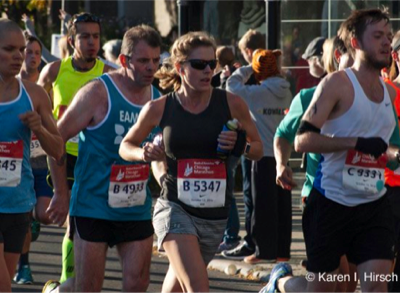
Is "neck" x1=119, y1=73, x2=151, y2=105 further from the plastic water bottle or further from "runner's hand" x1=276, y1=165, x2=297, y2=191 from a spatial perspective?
"runner's hand" x1=276, y1=165, x2=297, y2=191

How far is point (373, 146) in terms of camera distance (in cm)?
611

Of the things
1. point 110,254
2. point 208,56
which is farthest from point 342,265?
point 110,254

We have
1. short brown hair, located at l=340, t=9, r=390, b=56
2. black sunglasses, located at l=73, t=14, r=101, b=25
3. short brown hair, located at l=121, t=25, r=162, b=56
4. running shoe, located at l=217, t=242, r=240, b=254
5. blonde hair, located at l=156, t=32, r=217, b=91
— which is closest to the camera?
short brown hair, located at l=340, t=9, r=390, b=56

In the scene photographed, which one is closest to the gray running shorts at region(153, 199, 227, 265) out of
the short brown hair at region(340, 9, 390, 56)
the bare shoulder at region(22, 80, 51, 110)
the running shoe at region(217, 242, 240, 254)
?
→ the bare shoulder at region(22, 80, 51, 110)

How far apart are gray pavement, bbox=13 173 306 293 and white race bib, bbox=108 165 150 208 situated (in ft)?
7.16

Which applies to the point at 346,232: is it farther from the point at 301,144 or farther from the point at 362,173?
the point at 301,144

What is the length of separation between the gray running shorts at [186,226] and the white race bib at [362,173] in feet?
2.67

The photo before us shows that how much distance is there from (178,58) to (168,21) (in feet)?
51.3

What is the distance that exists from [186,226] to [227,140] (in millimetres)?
553

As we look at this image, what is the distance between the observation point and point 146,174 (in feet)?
22.8

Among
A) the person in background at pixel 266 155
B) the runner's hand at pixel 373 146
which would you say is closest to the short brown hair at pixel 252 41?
the person in background at pixel 266 155

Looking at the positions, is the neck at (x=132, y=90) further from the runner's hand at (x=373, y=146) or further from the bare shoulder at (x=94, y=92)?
the runner's hand at (x=373, y=146)

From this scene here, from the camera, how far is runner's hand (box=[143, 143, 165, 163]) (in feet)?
21.1

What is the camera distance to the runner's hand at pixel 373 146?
20.0 ft
